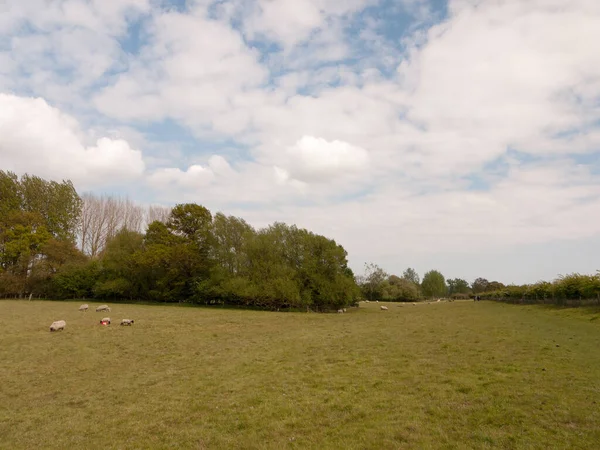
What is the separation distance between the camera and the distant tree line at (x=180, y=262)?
6119cm

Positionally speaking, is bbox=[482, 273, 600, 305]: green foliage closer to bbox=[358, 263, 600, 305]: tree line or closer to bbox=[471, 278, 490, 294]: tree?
bbox=[358, 263, 600, 305]: tree line

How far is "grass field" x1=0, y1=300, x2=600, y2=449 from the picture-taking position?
352 inches

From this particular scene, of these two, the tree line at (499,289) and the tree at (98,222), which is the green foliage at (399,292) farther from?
the tree at (98,222)

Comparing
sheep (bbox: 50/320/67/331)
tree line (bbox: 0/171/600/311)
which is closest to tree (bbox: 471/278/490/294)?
tree line (bbox: 0/171/600/311)

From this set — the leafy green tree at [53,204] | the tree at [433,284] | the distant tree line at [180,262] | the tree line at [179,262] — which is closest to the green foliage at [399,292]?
the tree at [433,284]

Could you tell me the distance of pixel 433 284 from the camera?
168 meters

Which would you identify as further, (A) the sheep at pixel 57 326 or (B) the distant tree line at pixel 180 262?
(B) the distant tree line at pixel 180 262

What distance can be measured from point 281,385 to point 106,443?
6106mm

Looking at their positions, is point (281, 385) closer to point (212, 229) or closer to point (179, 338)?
point (179, 338)

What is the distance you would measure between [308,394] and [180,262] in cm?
5786

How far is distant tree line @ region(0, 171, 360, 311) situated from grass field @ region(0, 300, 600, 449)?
38.0m

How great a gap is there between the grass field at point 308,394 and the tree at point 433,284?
498ft

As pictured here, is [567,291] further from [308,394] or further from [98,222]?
[98,222]

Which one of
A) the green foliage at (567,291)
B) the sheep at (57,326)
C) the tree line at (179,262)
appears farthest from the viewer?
the tree line at (179,262)
